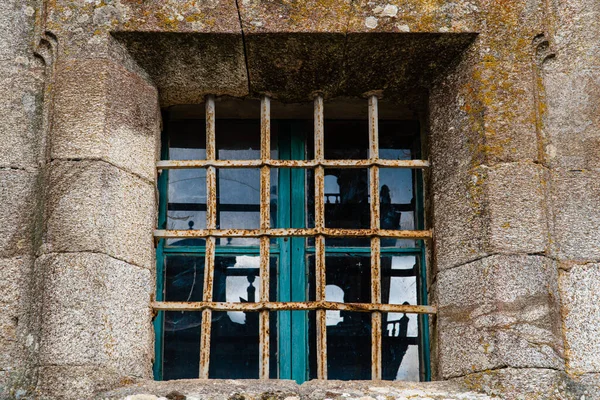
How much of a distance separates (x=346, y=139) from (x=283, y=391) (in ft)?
3.84

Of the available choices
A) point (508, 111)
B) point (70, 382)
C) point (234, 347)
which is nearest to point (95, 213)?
point (70, 382)

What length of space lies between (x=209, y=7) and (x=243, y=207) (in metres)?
0.81

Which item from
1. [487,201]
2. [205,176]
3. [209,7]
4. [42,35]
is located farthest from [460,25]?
[42,35]

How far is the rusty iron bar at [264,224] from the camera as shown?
303 cm

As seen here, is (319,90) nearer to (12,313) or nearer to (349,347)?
(349,347)

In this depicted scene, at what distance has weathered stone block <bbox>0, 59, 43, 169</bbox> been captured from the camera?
122 inches

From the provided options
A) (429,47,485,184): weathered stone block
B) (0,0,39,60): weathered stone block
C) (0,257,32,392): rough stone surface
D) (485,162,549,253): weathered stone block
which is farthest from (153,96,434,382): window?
(0,0,39,60): weathered stone block

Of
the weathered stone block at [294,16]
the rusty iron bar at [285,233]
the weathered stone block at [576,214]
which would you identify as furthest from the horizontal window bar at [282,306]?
the weathered stone block at [294,16]

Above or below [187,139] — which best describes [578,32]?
above

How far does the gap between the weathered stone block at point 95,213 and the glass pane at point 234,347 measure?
0.43m

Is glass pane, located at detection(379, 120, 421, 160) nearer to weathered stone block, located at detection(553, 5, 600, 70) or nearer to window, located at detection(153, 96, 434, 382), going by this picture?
window, located at detection(153, 96, 434, 382)

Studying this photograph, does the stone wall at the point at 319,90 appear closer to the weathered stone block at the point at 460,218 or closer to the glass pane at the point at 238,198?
the weathered stone block at the point at 460,218

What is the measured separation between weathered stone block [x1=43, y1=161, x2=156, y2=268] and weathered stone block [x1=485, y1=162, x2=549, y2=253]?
1.20 m

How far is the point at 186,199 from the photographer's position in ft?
11.6
